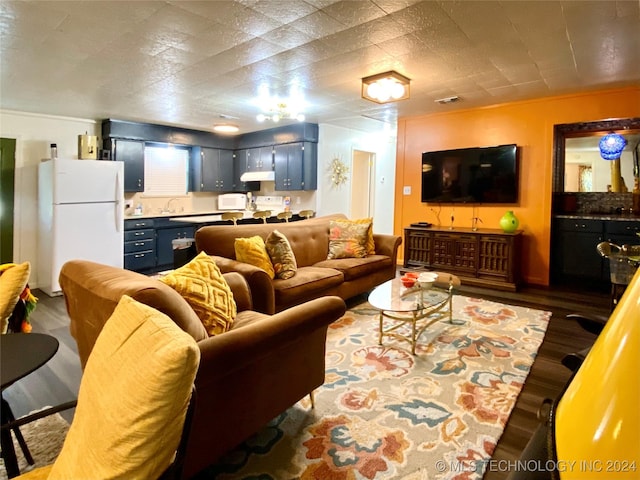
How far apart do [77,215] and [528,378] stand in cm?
534

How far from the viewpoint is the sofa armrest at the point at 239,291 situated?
2523 mm

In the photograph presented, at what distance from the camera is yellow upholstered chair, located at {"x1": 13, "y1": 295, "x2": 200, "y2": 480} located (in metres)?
0.84

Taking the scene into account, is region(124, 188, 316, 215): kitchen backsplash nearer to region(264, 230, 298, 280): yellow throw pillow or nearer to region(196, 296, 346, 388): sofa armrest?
region(264, 230, 298, 280): yellow throw pillow

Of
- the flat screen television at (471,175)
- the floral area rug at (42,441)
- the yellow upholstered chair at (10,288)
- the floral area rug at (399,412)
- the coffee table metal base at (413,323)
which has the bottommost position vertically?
the floral area rug at (42,441)

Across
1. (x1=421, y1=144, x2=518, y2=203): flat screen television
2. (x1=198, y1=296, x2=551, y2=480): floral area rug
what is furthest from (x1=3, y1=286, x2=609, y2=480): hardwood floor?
(x1=421, y1=144, x2=518, y2=203): flat screen television

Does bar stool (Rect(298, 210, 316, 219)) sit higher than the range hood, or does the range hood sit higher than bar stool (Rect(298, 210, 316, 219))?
the range hood

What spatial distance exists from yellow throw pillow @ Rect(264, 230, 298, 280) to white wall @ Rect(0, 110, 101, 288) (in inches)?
159

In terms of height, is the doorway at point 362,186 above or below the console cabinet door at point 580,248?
above

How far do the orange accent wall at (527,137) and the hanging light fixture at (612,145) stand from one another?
0.84m

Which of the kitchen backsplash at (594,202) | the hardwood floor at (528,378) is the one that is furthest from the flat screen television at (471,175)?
the hardwood floor at (528,378)

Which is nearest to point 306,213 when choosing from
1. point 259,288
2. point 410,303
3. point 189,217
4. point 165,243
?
point 189,217

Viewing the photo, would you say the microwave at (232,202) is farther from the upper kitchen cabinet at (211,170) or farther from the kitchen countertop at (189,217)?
the kitchen countertop at (189,217)

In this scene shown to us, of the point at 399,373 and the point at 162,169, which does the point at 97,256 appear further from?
the point at 399,373

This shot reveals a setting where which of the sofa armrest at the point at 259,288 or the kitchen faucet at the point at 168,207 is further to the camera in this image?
the kitchen faucet at the point at 168,207
